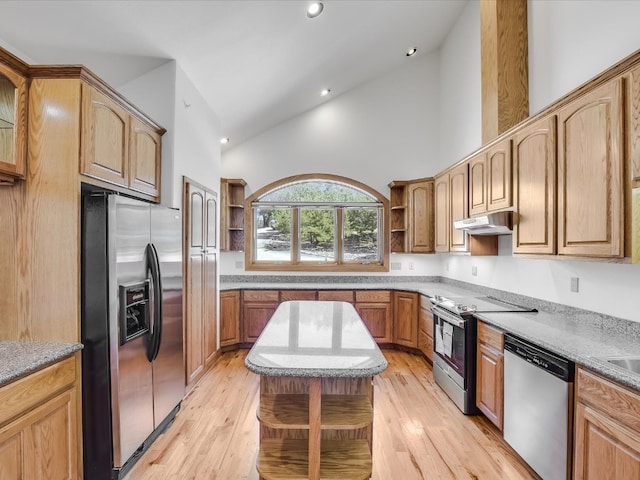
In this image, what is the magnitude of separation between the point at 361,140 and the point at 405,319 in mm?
2638

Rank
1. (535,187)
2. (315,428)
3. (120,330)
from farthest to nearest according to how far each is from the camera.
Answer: (535,187)
(120,330)
(315,428)

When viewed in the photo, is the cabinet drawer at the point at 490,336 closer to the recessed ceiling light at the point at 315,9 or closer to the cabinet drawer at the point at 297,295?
the cabinet drawer at the point at 297,295

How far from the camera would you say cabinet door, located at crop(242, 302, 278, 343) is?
4.50 metres

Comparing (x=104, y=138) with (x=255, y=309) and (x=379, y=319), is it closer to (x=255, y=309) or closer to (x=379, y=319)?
(x=255, y=309)

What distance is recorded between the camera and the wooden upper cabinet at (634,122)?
1688 millimetres

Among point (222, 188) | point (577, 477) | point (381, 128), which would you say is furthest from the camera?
point (381, 128)

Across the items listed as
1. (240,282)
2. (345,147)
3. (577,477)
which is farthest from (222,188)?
(577,477)

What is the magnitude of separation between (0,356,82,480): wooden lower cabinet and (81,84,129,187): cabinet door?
112 cm

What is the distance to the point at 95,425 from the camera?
6.38ft

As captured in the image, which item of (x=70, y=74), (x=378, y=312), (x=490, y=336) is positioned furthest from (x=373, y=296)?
(x=70, y=74)

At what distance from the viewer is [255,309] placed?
4.50 m

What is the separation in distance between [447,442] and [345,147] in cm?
392

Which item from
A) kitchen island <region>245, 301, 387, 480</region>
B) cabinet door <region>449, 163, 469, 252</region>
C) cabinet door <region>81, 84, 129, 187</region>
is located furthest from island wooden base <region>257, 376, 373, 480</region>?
cabinet door <region>449, 163, 469, 252</region>

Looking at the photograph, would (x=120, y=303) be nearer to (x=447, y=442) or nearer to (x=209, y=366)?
(x=209, y=366)
